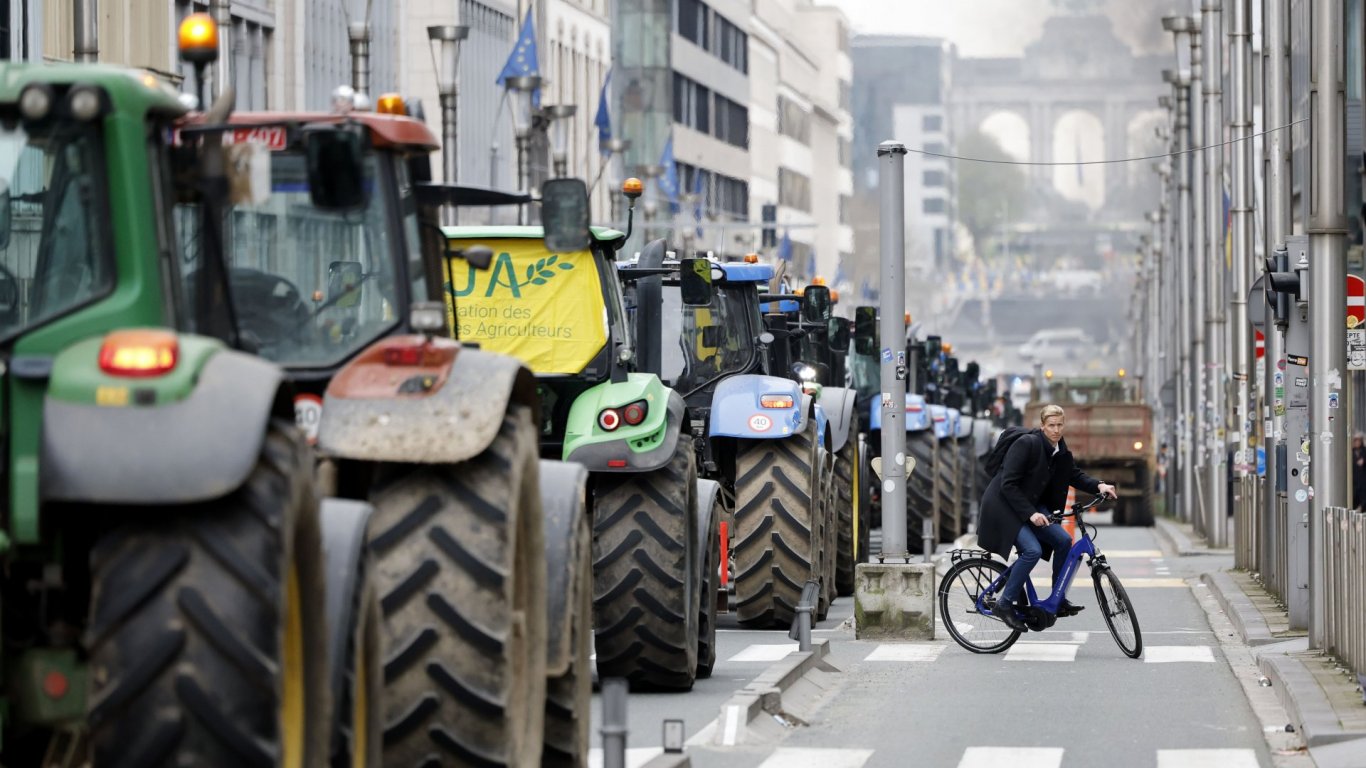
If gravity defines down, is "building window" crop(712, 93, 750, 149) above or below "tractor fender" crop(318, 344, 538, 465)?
above

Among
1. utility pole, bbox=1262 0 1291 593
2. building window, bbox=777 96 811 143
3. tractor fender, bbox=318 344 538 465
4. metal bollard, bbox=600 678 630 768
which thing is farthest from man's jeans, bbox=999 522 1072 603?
building window, bbox=777 96 811 143

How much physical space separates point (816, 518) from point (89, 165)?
45.8 ft

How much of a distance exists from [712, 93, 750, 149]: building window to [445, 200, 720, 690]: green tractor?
95247mm

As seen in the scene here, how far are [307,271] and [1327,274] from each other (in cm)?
1110

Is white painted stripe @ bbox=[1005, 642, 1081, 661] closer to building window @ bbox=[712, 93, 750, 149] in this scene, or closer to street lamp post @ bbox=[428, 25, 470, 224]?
street lamp post @ bbox=[428, 25, 470, 224]

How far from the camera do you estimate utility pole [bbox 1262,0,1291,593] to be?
23.6 meters

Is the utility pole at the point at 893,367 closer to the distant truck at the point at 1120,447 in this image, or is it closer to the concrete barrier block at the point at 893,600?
the concrete barrier block at the point at 893,600

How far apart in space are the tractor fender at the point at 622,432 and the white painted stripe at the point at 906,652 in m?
4.17

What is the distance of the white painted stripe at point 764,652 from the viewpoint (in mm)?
18031

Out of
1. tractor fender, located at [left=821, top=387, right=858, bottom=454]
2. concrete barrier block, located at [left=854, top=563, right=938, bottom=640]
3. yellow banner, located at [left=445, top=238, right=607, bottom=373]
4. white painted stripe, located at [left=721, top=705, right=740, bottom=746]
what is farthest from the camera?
tractor fender, located at [left=821, top=387, right=858, bottom=454]

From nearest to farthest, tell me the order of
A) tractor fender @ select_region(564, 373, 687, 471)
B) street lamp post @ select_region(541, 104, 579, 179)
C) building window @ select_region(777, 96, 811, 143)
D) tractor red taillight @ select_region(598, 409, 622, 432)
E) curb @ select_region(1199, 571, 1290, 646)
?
tractor fender @ select_region(564, 373, 687, 471) → tractor red taillight @ select_region(598, 409, 622, 432) → curb @ select_region(1199, 571, 1290, 646) → street lamp post @ select_region(541, 104, 579, 179) → building window @ select_region(777, 96, 811, 143)

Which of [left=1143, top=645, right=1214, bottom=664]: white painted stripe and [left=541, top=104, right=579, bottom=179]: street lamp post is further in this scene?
[left=541, top=104, right=579, bottom=179]: street lamp post

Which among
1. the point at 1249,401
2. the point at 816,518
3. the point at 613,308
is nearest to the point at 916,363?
the point at 1249,401

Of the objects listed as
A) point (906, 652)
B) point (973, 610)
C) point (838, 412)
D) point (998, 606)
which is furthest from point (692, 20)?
point (998, 606)
